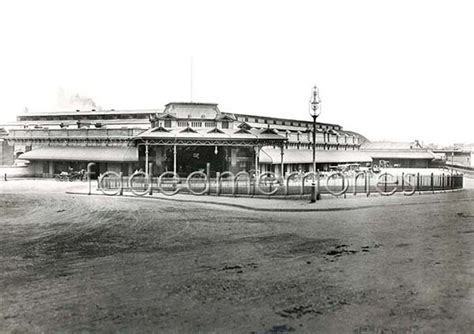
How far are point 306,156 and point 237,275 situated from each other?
40.5 metres

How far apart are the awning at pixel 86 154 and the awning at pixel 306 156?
512 inches

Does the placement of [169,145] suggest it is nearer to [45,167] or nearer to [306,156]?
[45,167]

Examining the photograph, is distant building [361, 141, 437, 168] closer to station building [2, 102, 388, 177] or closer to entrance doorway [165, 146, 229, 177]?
station building [2, 102, 388, 177]

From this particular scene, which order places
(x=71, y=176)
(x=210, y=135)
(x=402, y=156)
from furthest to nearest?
(x=402, y=156) → (x=71, y=176) → (x=210, y=135)

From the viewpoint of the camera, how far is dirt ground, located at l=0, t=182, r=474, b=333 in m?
6.66

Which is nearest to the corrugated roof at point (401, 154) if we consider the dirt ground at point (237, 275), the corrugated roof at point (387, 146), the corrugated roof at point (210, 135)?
the corrugated roof at point (387, 146)

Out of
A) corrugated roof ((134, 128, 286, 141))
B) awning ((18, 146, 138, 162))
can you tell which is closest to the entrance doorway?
corrugated roof ((134, 128, 286, 141))

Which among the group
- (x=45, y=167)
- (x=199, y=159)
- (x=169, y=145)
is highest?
(x=169, y=145)

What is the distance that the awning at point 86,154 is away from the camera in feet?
133

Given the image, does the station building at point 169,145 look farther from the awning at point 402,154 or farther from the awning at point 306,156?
the awning at point 402,154

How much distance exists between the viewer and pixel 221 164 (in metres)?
42.3

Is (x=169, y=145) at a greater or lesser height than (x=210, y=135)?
lesser

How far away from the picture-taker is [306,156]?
48656mm

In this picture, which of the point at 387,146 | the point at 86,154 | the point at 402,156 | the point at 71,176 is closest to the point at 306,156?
the point at 86,154
